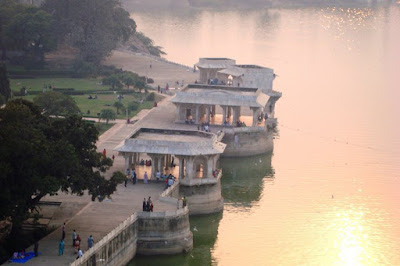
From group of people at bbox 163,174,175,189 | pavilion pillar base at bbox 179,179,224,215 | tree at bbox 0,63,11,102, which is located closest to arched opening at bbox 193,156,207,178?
pavilion pillar base at bbox 179,179,224,215

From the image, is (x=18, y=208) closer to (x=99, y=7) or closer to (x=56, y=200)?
(x=56, y=200)

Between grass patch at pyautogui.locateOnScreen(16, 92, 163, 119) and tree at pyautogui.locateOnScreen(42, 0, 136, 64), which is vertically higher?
tree at pyautogui.locateOnScreen(42, 0, 136, 64)

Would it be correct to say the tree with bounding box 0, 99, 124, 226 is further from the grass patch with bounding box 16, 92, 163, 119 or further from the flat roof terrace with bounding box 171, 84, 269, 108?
the grass patch with bounding box 16, 92, 163, 119

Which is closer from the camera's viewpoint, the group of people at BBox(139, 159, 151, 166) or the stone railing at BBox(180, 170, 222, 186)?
the stone railing at BBox(180, 170, 222, 186)

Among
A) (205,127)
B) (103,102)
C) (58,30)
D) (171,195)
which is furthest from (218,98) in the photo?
(58,30)

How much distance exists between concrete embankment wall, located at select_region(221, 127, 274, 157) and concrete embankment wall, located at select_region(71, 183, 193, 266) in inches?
982

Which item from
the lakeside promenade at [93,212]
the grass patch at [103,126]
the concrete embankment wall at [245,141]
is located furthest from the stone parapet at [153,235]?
the grass patch at [103,126]

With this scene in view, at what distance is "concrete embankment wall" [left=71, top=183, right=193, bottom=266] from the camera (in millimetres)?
58125

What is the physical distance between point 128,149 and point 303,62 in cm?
9115

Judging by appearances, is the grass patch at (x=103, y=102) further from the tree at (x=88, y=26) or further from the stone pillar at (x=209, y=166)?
the stone pillar at (x=209, y=166)

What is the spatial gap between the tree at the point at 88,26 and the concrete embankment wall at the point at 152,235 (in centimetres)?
6182

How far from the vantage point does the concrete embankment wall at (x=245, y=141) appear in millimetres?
88000

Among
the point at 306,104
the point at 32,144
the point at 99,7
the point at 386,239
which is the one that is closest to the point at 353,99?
the point at 306,104

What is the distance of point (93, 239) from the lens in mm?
56562
